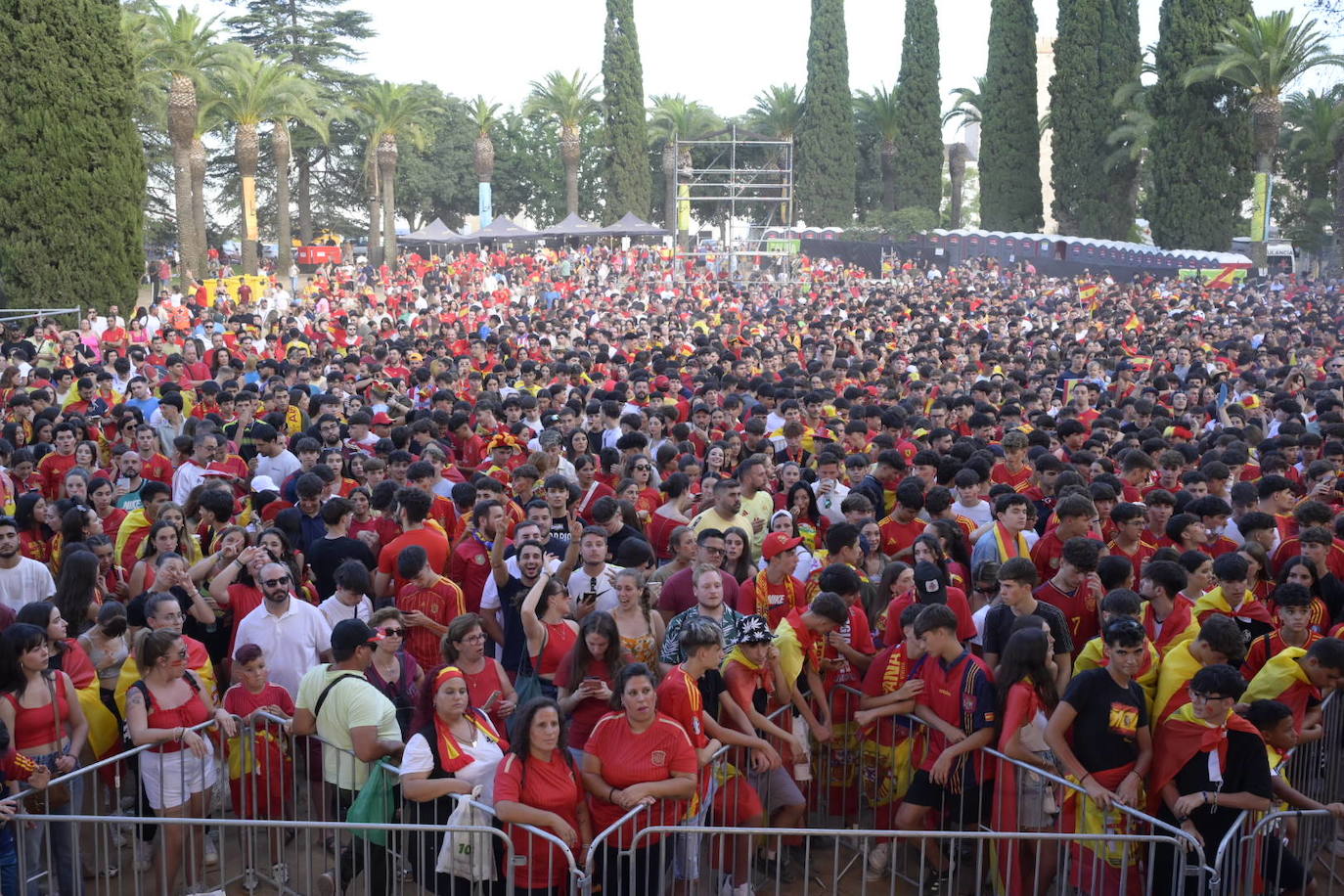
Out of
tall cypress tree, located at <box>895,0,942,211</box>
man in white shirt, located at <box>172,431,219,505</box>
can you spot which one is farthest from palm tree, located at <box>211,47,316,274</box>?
man in white shirt, located at <box>172,431,219,505</box>

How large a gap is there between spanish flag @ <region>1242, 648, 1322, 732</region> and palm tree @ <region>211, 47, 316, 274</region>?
39199 mm

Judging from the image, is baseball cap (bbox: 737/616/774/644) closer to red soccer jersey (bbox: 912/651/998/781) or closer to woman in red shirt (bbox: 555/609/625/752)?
woman in red shirt (bbox: 555/609/625/752)

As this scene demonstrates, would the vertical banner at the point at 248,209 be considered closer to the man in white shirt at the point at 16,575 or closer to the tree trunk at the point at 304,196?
the tree trunk at the point at 304,196

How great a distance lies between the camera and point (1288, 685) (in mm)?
6328

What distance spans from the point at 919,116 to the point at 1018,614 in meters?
53.1

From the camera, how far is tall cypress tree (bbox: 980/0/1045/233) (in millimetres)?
50844

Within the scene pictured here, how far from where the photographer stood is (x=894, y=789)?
695 centimetres

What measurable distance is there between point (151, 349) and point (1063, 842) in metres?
15.0

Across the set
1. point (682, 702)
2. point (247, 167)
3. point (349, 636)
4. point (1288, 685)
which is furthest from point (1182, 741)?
point (247, 167)

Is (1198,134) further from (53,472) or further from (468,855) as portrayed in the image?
(468,855)

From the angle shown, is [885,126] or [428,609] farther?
[885,126]

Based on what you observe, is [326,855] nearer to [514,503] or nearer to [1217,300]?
[514,503]

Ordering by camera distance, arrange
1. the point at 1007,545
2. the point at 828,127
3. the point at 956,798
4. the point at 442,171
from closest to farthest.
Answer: the point at 956,798 < the point at 1007,545 < the point at 828,127 < the point at 442,171

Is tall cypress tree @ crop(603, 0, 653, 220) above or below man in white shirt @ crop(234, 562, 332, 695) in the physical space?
above
